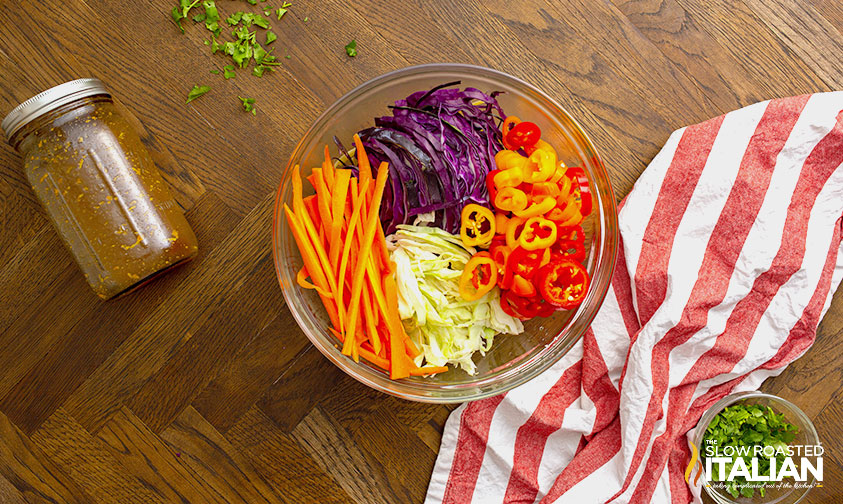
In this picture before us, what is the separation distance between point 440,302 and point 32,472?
1279 millimetres

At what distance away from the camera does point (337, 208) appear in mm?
1294

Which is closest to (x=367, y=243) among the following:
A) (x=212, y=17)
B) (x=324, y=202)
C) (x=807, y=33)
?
(x=324, y=202)

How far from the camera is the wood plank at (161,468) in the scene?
1633 mm

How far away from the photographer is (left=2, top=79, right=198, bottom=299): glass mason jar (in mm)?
1423

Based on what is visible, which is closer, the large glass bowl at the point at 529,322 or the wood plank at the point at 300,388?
the large glass bowl at the point at 529,322

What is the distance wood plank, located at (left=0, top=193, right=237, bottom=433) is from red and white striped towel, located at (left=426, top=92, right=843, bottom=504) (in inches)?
34.2

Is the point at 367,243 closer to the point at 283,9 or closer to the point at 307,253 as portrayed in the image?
the point at 307,253

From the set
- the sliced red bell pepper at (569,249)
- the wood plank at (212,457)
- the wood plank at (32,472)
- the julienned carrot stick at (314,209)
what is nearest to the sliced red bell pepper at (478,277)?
the sliced red bell pepper at (569,249)

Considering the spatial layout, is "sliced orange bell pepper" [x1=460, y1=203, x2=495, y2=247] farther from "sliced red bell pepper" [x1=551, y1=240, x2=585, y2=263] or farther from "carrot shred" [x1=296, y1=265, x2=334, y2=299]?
"carrot shred" [x1=296, y1=265, x2=334, y2=299]

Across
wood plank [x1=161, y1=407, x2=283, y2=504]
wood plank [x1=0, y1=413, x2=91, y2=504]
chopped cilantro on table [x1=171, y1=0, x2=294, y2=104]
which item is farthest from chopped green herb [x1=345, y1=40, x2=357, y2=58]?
wood plank [x1=0, y1=413, x2=91, y2=504]

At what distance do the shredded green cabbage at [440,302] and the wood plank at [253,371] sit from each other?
40cm

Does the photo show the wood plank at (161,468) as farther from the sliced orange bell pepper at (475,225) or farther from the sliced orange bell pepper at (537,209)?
the sliced orange bell pepper at (537,209)

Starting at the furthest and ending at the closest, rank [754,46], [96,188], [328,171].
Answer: [754,46]
[96,188]
[328,171]

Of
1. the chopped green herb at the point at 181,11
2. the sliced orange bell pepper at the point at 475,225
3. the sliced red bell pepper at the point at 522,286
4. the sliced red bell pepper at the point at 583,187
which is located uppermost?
the chopped green herb at the point at 181,11
